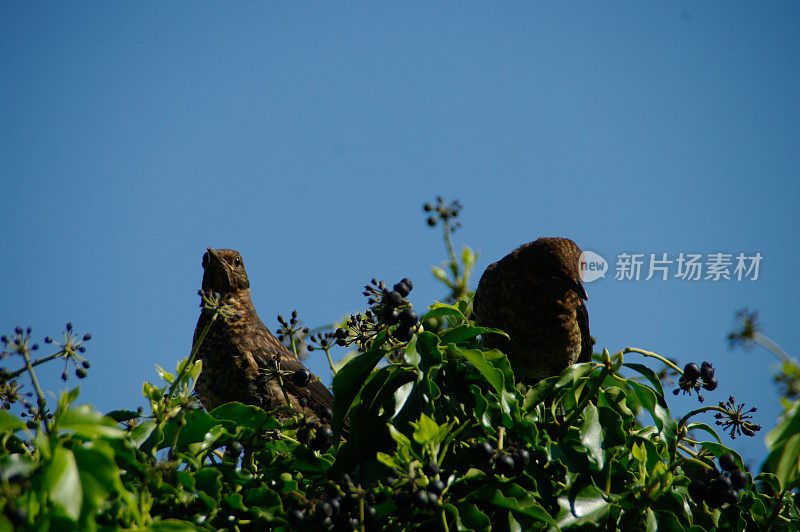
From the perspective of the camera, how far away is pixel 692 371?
239 cm

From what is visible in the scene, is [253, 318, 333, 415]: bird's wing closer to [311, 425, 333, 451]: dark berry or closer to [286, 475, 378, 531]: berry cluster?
[311, 425, 333, 451]: dark berry

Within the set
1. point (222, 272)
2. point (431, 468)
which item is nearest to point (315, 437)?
point (431, 468)

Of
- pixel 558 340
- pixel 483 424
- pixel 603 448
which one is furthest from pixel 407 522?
pixel 558 340

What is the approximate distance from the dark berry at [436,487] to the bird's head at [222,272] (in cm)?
324

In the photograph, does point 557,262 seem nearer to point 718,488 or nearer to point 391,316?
point 391,316

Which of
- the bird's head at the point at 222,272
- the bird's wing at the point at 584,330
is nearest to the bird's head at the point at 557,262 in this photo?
the bird's wing at the point at 584,330

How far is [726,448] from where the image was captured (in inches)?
94.3

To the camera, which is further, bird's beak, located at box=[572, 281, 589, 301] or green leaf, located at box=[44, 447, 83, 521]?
bird's beak, located at box=[572, 281, 589, 301]

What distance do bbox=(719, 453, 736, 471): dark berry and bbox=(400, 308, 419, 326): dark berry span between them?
119 centimetres

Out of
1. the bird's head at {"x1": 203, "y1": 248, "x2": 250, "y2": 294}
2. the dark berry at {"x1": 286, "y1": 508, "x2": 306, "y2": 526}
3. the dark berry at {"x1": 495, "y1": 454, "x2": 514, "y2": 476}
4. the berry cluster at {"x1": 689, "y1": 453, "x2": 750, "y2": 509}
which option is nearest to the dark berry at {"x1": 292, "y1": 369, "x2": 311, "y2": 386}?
the dark berry at {"x1": 286, "y1": 508, "x2": 306, "y2": 526}

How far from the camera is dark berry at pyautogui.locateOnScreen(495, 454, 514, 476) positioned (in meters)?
1.85

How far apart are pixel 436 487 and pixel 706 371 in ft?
4.23

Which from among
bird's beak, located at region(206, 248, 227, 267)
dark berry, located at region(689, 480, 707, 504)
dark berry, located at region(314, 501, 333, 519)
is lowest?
dark berry, located at region(689, 480, 707, 504)

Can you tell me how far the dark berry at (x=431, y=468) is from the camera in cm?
173
